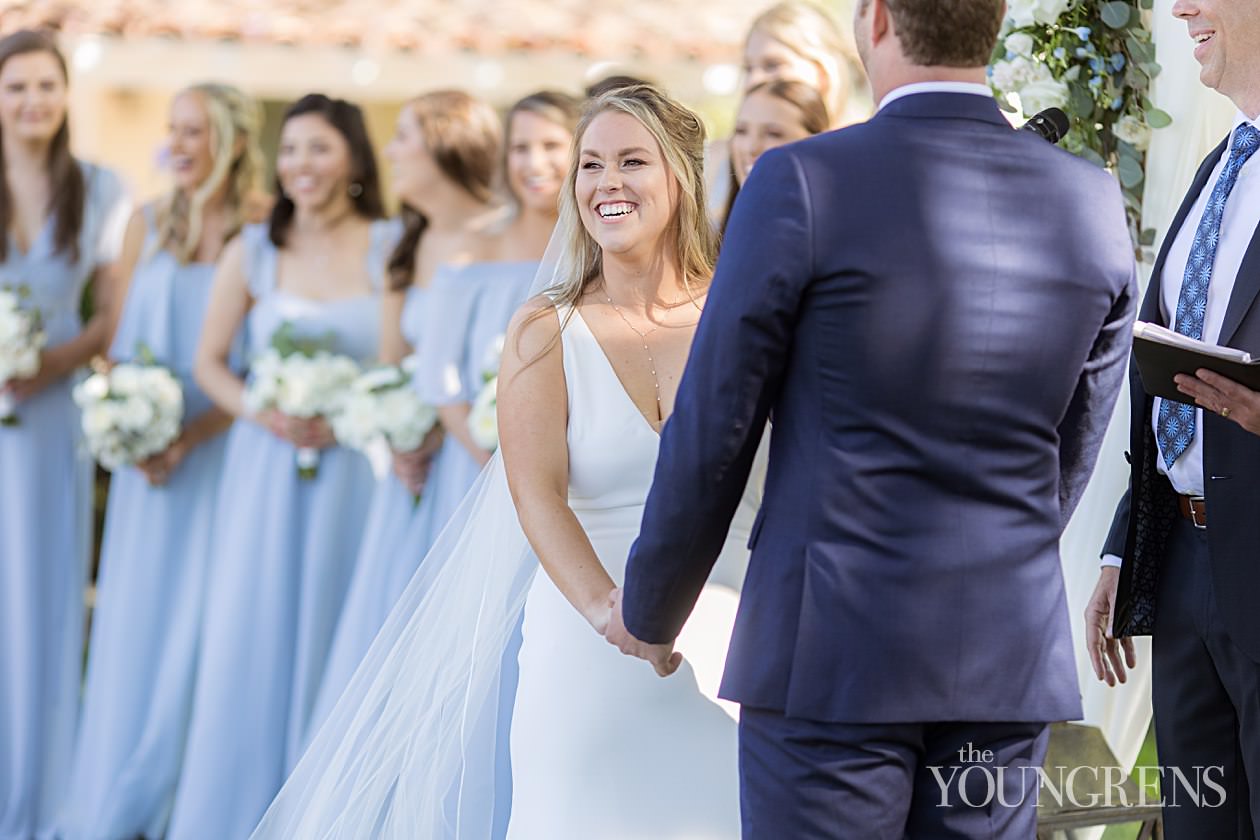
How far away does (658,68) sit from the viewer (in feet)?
46.0

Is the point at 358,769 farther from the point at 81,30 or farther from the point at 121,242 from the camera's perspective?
the point at 81,30

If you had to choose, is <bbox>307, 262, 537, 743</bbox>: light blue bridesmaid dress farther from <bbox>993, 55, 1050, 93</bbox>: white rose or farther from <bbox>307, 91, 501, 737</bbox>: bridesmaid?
<bbox>993, 55, 1050, 93</bbox>: white rose

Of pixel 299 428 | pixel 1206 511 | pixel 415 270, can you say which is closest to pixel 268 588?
pixel 299 428

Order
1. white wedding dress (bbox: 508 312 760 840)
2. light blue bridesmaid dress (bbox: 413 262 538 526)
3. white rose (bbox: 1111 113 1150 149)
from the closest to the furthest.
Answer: white wedding dress (bbox: 508 312 760 840) → white rose (bbox: 1111 113 1150 149) → light blue bridesmaid dress (bbox: 413 262 538 526)

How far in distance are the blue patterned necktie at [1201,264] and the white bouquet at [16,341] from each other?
4267 mm

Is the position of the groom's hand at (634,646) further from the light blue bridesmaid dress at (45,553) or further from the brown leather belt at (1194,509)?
the light blue bridesmaid dress at (45,553)

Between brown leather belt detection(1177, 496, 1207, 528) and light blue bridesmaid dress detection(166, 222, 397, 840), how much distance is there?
3.35m

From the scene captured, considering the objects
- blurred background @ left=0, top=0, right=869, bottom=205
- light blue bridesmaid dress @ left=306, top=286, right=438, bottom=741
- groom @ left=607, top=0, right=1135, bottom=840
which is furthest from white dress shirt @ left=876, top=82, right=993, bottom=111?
blurred background @ left=0, top=0, right=869, bottom=205

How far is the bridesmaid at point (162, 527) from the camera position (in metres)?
5.73

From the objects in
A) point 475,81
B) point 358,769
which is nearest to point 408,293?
point 358,769

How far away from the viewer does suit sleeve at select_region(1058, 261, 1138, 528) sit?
253cm

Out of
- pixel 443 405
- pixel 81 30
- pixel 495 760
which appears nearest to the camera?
pixel 495 760

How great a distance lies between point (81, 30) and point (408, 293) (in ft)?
30.4

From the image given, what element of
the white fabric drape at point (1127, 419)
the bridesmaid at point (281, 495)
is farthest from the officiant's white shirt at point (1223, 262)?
the bridesmaid at point (281, 495)
